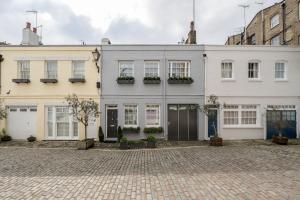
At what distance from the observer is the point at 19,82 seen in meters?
18.1

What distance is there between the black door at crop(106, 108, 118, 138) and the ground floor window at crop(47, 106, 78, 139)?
2.42m

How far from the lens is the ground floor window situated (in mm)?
18234

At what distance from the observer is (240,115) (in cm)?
1823

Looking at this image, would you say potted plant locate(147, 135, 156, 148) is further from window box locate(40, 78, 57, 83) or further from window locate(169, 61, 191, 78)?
window box locate(40, 78, 57, 83)

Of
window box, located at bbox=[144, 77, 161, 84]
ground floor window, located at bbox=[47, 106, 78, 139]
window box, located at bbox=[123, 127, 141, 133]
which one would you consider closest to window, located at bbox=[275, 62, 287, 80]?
window box, located at bbox=[144, 77, 161, 84]

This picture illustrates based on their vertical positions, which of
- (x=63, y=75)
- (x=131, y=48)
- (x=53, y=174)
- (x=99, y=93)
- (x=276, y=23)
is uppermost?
(x=276, y=23)

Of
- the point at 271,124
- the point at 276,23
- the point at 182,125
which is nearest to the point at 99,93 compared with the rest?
the point at 182,125

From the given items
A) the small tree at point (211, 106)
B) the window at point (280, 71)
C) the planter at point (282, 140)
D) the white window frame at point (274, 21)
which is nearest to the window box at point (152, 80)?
the small tree at point (211, 106)

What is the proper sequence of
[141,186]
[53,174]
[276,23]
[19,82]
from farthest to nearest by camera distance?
[276,23] → [19,82] → [53,174] → [141,186]

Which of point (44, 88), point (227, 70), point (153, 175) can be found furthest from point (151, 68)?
point (153, 175)

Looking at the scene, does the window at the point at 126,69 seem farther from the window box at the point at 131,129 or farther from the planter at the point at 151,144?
the planter at the point at 151,144

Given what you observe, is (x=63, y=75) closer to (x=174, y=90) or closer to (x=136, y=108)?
(x=136, y=108)

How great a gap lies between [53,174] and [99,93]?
9.84 meters

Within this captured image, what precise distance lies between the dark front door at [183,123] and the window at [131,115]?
8.37ft
